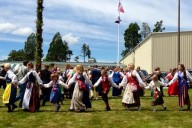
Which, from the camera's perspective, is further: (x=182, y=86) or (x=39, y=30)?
(x=39, y=30)

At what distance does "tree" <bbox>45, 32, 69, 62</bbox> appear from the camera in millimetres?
139250

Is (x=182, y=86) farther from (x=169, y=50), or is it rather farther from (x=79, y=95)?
(x=169, y=50)

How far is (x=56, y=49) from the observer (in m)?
140

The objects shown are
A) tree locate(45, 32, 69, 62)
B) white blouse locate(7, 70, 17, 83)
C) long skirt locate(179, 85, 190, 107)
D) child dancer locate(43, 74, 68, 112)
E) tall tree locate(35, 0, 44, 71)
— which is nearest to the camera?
white blouse locate(7, 70, 17, 83)

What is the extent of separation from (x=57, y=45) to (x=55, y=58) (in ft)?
15.7

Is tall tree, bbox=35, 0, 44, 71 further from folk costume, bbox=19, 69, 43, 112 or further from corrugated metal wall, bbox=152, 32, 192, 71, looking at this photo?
corrugated metal wall, bbox=152, 32, 192, 71

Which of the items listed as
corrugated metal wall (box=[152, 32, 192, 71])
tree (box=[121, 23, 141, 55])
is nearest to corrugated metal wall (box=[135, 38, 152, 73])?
corrugated metal wall (box=[152, 32, 192, 71])

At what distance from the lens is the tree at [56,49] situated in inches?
5482

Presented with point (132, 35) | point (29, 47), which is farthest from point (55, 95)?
point (29, 47)

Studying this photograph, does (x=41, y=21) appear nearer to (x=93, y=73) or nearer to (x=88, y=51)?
(x=93, y=73)

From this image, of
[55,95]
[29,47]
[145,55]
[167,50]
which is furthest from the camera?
[29,47]

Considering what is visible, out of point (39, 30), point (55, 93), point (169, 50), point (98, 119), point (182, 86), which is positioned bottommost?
point (98, 119)

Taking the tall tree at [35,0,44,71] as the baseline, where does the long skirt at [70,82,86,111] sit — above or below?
below

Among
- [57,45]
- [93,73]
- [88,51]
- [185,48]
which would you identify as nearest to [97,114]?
[93,73]
